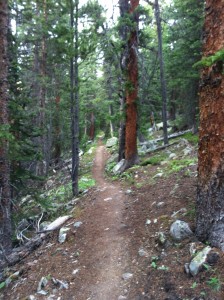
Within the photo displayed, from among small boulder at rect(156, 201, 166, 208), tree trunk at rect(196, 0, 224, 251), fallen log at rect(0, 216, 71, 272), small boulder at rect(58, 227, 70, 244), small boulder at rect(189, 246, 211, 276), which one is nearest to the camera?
small boulder at rect(189, 246, 211, 276)

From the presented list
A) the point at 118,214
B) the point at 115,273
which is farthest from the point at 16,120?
the point at 115,273

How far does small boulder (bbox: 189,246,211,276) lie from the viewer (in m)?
4.23

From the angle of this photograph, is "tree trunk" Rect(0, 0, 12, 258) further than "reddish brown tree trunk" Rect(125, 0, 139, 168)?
No

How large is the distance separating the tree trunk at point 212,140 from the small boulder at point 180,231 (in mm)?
275

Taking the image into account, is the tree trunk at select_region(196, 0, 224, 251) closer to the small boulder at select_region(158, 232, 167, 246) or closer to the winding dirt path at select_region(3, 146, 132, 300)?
the small boulder at select_region(158, 232, 167, 246)

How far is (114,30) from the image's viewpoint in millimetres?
11727

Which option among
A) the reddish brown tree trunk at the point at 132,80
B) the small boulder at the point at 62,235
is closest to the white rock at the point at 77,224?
the small boulder at the point at 62,235

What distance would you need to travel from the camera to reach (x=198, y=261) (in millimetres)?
4312

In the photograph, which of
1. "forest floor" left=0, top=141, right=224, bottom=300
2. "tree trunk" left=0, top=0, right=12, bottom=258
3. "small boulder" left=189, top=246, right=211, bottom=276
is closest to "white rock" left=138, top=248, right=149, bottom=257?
"forest floor" left=0, top=141, right=224, bottom=300

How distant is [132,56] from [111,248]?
8417mm

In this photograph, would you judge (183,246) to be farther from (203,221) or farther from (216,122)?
(216,122)

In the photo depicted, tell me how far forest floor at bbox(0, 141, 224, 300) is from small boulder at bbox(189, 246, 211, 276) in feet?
0.37

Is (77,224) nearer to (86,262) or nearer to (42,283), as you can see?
(86,262)

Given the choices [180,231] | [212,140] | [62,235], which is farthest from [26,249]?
[212,140]
